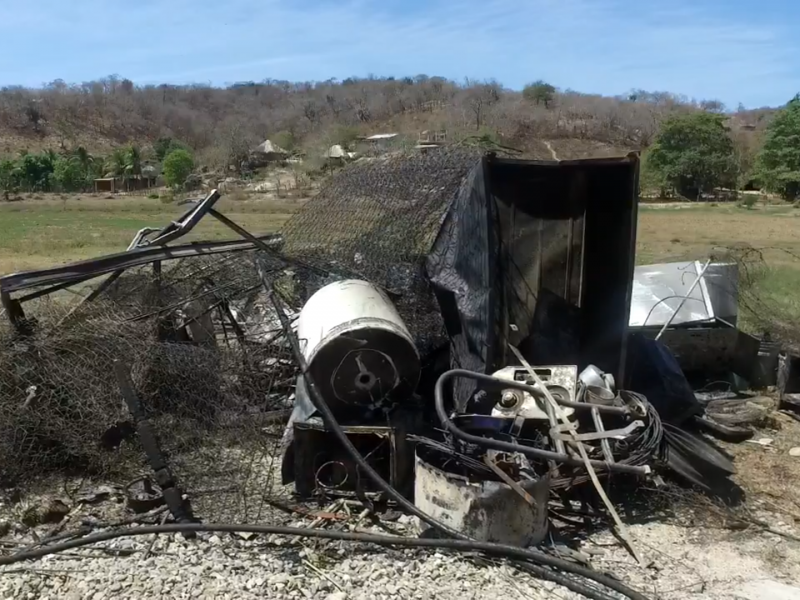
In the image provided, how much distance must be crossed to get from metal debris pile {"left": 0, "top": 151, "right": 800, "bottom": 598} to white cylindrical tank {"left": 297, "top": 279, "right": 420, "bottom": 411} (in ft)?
0.05

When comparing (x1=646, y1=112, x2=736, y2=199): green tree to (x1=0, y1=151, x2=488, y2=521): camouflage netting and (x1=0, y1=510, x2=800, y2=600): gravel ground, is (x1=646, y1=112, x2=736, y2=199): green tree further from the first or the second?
(x1=0, y1=510, x2=800, y2=600): gravel ground

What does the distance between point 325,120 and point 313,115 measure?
34.3 feet

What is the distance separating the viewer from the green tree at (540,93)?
113 metres

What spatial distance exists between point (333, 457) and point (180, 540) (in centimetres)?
118

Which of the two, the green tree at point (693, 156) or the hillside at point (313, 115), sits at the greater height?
the hillside at point (313, 115)

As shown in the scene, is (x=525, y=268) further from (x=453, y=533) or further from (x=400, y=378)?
(x=453, y=533)

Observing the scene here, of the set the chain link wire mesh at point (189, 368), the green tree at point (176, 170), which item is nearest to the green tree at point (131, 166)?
the green tree at point (176, 170)

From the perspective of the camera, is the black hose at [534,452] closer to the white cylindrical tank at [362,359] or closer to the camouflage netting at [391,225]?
the white cylindrical tank at [362,359]

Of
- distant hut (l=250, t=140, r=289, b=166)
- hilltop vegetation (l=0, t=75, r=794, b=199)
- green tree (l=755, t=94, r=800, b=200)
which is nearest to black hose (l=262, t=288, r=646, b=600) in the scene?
hilltop vegetation (l=0, t=75, r=794, b=199)

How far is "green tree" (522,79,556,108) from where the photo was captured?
113m

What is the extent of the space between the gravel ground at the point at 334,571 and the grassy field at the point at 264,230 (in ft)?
23.4

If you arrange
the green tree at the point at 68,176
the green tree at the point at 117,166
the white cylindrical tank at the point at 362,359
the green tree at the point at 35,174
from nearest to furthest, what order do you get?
1. the white cylindrical tank at the point at 362,359
2. the green tree at the point at 35,174
3. the green tree at the point at 68,176
4. the green tree at the point at 117,166

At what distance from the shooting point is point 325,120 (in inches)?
4894

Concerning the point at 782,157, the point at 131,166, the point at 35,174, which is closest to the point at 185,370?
the point at 782,157
